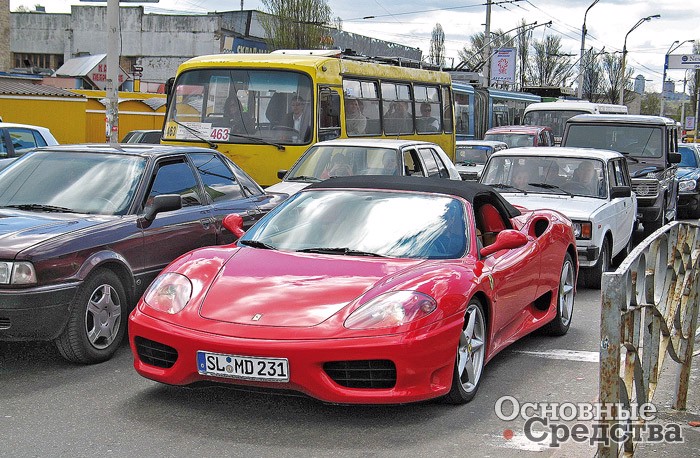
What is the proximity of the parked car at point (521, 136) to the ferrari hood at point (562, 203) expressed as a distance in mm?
13073

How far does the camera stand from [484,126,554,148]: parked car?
24.5 meters

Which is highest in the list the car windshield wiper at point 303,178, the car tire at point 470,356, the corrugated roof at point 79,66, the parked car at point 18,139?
the corrugated roof at point 79,66

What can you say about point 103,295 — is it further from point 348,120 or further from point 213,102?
point 348,120

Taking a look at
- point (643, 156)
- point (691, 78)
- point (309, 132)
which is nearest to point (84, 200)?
point (309, 132)

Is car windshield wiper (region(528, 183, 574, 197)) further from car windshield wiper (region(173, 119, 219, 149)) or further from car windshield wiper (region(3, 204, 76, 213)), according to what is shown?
car windshield wiper (region(3, 204, 76, 213))

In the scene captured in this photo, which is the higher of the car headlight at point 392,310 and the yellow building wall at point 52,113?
the yellow building wall at point 52,113

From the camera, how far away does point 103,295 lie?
695 centimetres

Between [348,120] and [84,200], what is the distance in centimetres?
880

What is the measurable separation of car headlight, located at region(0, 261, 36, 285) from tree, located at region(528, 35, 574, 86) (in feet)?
248

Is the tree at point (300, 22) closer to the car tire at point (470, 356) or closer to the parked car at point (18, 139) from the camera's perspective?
the parked car at point (18, 139)

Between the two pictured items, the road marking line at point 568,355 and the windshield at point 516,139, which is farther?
the windshield at point 516,139

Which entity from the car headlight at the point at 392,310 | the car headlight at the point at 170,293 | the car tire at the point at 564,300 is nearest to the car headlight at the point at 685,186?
the car tire at the point at 564,300

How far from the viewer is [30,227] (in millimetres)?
6805

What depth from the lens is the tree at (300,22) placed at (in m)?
51.5
